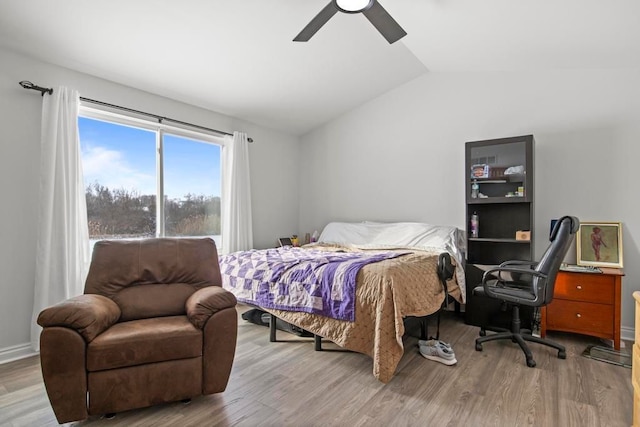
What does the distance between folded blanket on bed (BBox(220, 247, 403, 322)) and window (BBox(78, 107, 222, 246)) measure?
1.02 metres

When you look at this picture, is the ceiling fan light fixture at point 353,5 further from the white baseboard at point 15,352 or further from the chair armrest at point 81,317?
the white baseboard at point 15,352

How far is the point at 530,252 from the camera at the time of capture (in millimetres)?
3260

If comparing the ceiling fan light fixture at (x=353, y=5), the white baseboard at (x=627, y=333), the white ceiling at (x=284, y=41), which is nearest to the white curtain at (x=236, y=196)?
the white ceiling at (x=284, y=41)

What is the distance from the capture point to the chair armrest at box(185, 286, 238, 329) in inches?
75.6

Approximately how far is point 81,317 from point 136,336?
281 mm

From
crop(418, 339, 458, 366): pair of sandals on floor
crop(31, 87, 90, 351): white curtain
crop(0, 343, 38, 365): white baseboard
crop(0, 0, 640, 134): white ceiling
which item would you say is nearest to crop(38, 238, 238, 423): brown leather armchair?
crop(31, 87, 90, 351): white curtain

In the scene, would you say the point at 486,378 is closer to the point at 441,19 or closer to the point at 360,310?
the point at 360,310

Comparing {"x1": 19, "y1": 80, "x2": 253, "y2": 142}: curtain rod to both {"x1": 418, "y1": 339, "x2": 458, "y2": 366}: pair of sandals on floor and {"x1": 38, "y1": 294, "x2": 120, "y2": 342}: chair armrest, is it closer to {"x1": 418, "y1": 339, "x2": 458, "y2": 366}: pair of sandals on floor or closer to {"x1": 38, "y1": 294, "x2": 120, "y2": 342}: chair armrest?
{"x1": 38, "y1": 294, "x2": 120, "y2": 342}: chair armrest

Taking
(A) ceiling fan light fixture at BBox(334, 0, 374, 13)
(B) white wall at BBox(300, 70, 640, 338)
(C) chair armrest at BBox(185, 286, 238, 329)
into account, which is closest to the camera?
(C) chair armrest at BBox(185, 286, 238, 329)

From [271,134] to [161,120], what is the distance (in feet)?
5.54

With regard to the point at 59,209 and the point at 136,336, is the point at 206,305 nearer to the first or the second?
the point at 136,336

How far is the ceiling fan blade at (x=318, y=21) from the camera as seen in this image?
2134mm

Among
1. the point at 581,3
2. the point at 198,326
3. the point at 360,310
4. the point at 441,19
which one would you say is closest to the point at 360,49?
the point at 441,19

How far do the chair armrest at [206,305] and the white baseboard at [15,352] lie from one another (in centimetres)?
164
